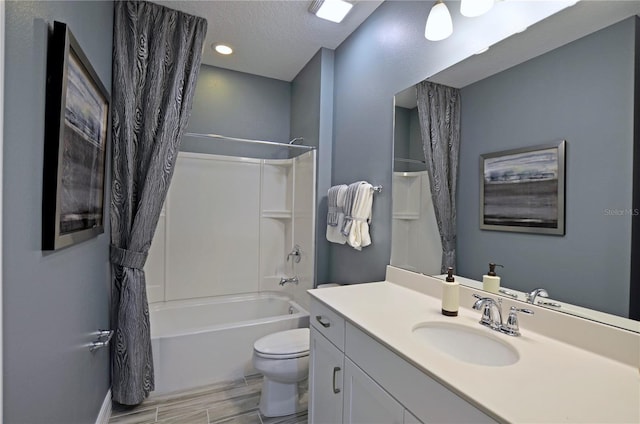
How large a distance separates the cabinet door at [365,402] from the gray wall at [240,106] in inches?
97.4

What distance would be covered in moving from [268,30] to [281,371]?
7.91 ft

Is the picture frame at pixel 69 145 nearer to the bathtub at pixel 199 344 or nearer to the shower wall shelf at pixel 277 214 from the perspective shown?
the bathtub at pixel 199 344

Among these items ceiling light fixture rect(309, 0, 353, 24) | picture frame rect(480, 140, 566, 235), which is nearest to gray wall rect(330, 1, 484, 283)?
ceiling light fixture rect(309, 0, 353, 24)

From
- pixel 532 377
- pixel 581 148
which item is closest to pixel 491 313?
pixel 532 377

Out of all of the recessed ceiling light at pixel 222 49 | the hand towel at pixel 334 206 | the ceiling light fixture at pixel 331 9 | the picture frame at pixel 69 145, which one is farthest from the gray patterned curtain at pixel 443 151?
the recessed ceiling light at pixel 222 49

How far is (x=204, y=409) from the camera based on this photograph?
1.91m

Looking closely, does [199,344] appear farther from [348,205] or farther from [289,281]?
[348,205]

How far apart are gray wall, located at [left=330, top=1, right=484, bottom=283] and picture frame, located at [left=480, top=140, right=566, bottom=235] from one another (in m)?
0.57

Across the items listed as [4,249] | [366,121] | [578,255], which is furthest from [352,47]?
[4,249]

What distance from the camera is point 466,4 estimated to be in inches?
50.8

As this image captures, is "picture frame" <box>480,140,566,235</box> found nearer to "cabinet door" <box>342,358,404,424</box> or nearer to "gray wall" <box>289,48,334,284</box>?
"cabinet door" <box>342,358,404,424</box>

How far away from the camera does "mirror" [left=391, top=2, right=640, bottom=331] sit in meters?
0.92

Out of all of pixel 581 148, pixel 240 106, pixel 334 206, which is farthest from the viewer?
pixel 240 106

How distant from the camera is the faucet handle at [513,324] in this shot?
1056mm
